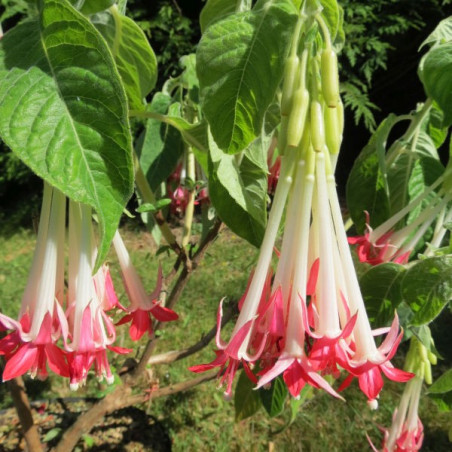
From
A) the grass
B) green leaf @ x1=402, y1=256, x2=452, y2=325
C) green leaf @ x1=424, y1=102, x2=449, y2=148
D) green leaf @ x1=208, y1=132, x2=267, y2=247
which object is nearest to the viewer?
green leaf @ x1=208, y1=132, x2=267, y2=247

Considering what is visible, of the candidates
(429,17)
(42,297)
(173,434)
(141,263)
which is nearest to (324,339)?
(42,297)

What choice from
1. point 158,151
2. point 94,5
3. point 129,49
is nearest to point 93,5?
point 94,5

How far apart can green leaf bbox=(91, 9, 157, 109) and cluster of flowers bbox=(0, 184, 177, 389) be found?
0.16 m

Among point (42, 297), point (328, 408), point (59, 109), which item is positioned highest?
point (59, 109)

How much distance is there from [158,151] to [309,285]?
42cm

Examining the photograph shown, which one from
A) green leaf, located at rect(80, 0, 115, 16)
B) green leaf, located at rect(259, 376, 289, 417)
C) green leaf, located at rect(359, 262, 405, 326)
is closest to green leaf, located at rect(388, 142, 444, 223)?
green leaf, located at rect(359, 262, 405, 326)

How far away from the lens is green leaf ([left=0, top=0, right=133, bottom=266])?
32 cm

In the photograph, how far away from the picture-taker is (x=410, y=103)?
3449 mm

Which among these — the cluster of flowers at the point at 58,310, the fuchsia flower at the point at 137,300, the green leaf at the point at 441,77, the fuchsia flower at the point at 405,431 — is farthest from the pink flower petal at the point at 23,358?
the fuchsia flower at the point at 405,431

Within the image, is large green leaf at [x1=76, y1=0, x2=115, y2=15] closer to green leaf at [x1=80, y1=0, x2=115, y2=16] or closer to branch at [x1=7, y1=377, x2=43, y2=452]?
green leaf at [x1=80, y1=0, x2=115, y2=16]

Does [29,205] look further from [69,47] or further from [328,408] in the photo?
[69,47]

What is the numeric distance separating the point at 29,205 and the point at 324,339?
3.54 metres

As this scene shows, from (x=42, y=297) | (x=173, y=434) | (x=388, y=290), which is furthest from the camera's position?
(x=173, y=434)

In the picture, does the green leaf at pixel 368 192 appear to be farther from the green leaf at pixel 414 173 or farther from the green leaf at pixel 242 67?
the green leaf at pixel 242 67
